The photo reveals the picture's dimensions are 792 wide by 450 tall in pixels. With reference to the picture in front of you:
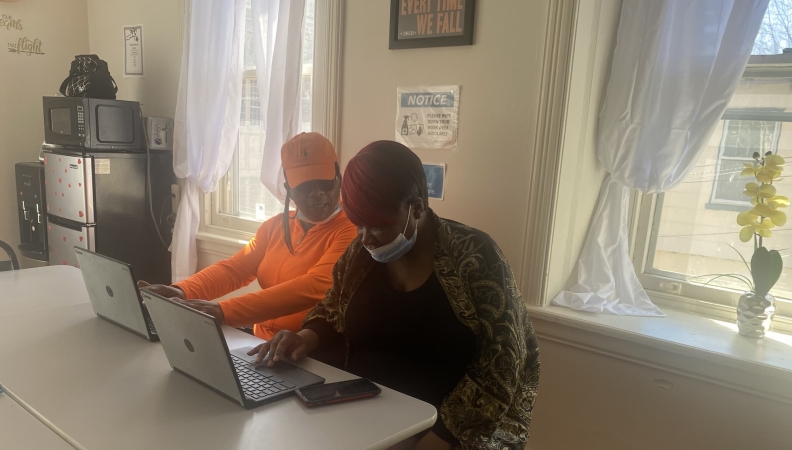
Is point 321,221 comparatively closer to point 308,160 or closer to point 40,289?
point 308,160

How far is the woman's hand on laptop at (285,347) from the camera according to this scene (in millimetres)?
1325

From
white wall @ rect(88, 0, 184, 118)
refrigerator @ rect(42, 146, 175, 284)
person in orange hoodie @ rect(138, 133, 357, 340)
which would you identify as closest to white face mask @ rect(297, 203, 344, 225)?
person in orange hoodie @ rect(138, 133, 357, 340)

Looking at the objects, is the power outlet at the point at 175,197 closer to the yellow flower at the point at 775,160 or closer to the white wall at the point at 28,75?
the white wall at the point at 28,75

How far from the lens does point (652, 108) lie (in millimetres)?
1760

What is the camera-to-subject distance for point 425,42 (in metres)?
2.01

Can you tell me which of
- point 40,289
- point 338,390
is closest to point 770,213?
point 338,390

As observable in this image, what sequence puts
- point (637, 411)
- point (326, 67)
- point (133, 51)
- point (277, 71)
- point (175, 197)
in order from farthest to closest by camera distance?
point (133, 51), point (175, 197), point (277, 71), point (326, 67), point (637, 411)

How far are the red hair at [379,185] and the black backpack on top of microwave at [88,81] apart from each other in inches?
89.5

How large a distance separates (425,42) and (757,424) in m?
1.65

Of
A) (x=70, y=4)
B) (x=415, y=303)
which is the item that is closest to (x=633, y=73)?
(x=415, y=303)

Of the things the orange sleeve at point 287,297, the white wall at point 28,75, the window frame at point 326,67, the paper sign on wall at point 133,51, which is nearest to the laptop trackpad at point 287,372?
the orange sleeve at point 287,297

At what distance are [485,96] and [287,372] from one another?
119 cm

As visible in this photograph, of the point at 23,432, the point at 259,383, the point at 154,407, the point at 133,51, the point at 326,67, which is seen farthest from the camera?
the point at 133,51

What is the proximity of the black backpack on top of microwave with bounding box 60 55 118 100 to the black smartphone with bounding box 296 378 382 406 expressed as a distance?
8.20 feet
